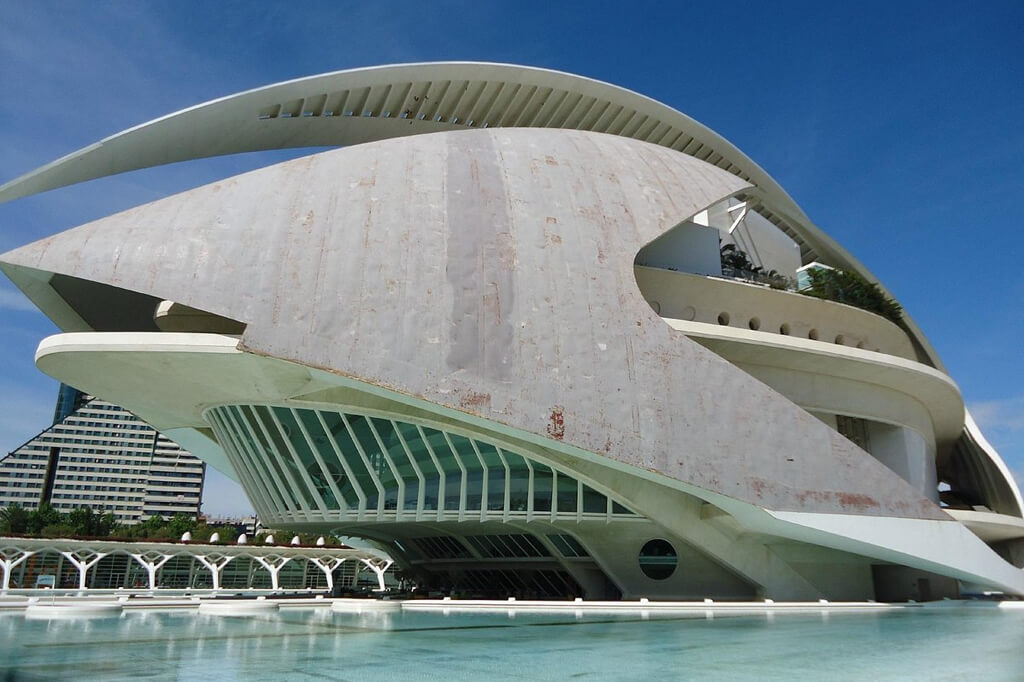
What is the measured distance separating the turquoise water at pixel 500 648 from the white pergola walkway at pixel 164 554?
25241 millimetres

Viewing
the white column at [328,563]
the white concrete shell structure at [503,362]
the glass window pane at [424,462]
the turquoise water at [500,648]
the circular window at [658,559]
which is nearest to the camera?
the turquoise water at [500,648]

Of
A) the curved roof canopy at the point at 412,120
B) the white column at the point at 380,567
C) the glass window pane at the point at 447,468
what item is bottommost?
the white column at the point at 380,567

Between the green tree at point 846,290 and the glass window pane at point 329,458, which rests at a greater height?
the green tree at point 846,290

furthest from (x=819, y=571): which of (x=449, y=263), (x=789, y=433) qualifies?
(x=449, y=263)

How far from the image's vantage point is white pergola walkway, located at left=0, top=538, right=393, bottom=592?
1415 inches

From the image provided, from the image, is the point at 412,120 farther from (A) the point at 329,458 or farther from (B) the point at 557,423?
(B) the point at 557,423

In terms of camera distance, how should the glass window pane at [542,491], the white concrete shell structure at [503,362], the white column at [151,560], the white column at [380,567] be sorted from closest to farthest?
the white concrete shell structure at [503,362] → the glass window pane at [542,491] → the white column at [151,560] → the white column at [380,567]

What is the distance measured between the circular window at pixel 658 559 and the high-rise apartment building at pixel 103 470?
Result: 117702mm

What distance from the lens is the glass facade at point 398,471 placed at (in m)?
18.0

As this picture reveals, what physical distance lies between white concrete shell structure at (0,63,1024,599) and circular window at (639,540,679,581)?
66 mm

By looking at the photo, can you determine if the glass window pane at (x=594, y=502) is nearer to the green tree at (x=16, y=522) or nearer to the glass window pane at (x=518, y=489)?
the glass window pane at (x=518, y=489)

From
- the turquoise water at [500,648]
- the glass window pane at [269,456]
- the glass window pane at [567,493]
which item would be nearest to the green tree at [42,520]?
the glass window pane at [269,456]

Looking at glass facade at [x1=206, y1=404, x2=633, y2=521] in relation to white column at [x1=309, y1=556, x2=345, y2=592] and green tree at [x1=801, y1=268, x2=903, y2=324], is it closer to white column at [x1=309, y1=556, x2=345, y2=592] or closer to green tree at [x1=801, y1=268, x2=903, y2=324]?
green tree at [x1=801, y1=268, x2=903, y2=324]

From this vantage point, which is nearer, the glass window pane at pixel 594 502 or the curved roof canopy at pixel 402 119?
the glass window pane at pixel 594 502
